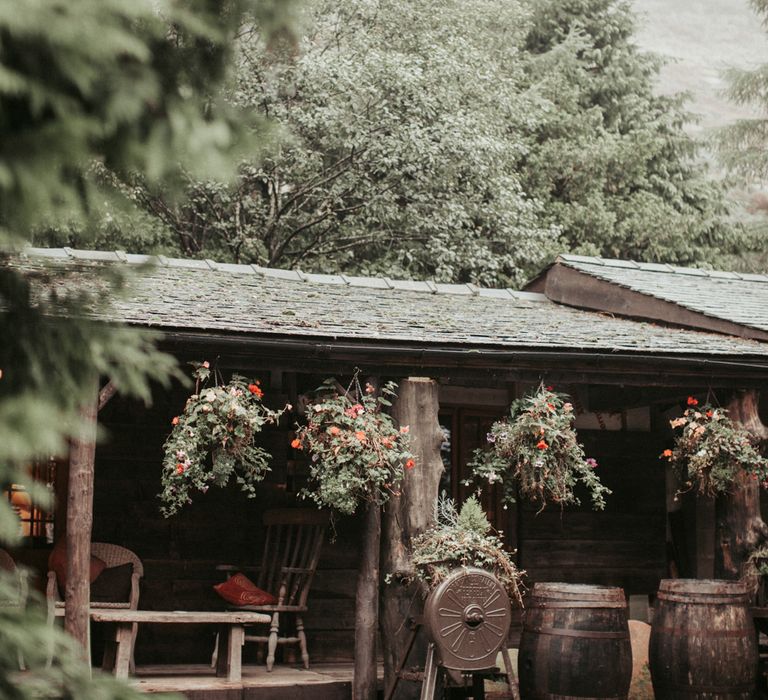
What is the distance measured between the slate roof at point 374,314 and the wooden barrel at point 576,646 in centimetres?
176

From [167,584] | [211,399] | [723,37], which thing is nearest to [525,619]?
[211,399]

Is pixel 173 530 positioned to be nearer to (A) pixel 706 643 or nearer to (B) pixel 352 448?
(B) pixel 352 448

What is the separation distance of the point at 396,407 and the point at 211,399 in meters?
1.37

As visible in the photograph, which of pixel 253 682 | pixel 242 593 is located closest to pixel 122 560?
pixel 242 593

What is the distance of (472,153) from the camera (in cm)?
1584

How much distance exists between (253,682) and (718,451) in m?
3.61

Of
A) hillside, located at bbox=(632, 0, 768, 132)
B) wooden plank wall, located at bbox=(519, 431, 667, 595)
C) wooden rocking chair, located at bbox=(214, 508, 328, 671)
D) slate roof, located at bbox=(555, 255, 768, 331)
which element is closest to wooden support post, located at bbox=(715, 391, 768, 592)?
slate roof, located at bbox=(555, 255, 768, 331)

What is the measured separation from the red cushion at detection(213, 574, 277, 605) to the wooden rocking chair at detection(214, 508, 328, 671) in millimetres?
48

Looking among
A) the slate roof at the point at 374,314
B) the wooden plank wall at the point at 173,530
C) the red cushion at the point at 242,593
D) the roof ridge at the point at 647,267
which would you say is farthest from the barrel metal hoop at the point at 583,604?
the roof ridge at the point at 647,267

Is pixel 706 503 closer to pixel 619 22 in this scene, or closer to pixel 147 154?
pixel 147 154

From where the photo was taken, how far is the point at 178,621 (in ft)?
22.3

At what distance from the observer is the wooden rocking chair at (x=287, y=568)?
8.06 meters

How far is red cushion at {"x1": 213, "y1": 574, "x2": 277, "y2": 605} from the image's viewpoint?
317 inches

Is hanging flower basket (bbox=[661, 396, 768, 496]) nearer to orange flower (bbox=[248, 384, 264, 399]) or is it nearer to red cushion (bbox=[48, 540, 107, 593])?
orange flower (bbox=[248, 384, 264, 399])
